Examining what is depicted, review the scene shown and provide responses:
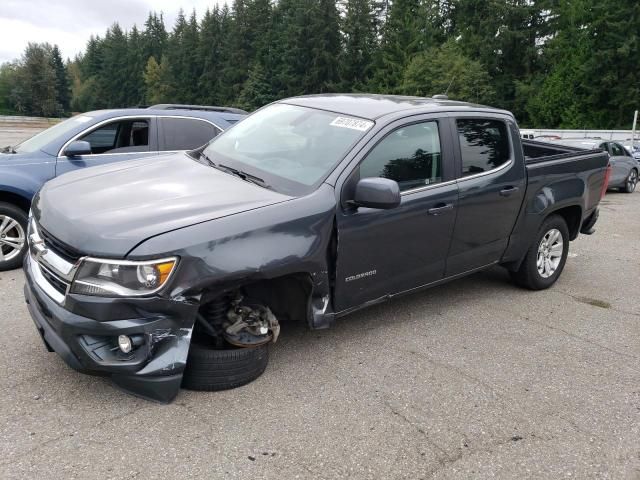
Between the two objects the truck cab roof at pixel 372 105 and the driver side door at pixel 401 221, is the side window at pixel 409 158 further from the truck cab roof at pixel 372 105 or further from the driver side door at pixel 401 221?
the truck cab roof at pixel 372 105

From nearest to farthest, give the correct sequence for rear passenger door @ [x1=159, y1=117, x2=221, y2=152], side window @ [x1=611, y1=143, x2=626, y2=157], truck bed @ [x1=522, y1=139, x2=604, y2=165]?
truck bed @ [x1=522, y1=139, x2=604, y2=165] < rear passenger door @ [x1=159, y1=117, x2=221, y2=152] < side window @ [x1=611, y1=143, x2=626, y2=157]

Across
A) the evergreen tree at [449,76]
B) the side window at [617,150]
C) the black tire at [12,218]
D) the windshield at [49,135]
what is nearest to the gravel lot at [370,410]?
the black tire at [12,218]

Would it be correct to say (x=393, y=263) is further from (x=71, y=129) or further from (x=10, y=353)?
(x=71, y=129)

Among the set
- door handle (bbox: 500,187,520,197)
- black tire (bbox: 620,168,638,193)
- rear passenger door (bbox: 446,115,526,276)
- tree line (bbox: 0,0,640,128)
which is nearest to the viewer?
rear passenger door (bbox: 446,115,526,276)

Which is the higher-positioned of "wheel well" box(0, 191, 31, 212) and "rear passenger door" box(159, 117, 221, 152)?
"rear passenger door" box(159, 117, 221, 152)

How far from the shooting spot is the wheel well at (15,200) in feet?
17.5

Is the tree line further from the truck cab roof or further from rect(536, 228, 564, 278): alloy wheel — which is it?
the truck cab roof

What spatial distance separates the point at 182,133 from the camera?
20.9 ft

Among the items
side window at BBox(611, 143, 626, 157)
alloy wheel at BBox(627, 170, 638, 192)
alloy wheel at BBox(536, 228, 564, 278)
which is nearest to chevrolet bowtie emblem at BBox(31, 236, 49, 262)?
alloy wheel at BBox(536, 228, 564, 278)

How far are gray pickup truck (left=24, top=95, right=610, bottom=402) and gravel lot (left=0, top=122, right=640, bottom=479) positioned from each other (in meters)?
0.28

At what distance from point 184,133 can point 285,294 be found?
3.51m

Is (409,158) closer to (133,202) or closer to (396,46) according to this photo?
(133,202)

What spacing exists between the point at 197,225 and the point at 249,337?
0.80 metres

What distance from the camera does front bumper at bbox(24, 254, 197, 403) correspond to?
278 centimetres
